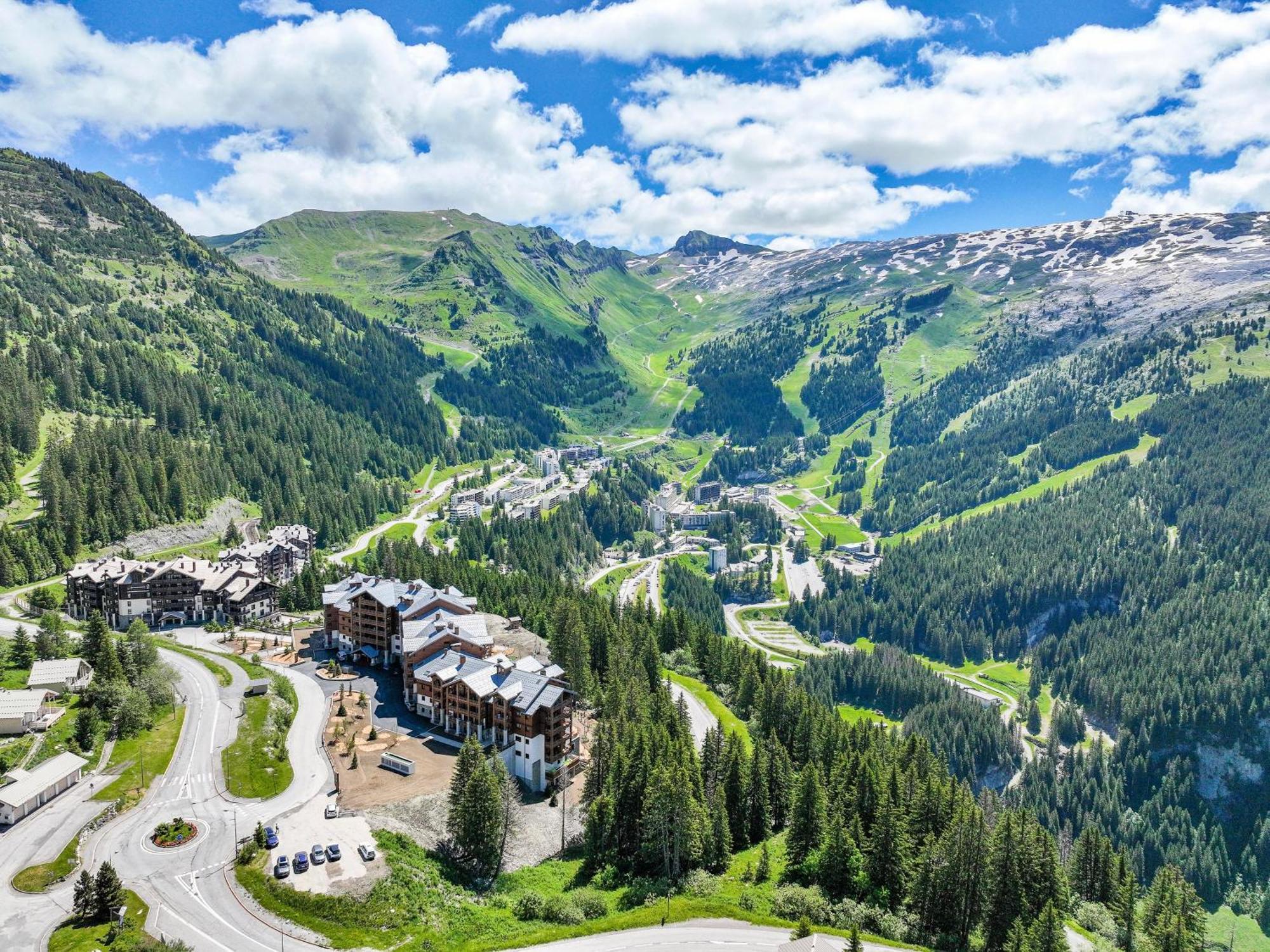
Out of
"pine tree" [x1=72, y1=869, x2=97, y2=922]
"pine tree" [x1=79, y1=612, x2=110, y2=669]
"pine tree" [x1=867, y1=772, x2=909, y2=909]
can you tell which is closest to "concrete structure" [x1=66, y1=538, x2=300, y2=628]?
"pine tree" [x1=79, y1=612, x2=110, y2=669]

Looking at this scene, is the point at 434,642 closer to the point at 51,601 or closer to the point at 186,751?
the point at 186,751

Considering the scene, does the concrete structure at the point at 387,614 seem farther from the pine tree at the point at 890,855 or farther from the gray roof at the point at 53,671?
the pine tree at the point at 890,855

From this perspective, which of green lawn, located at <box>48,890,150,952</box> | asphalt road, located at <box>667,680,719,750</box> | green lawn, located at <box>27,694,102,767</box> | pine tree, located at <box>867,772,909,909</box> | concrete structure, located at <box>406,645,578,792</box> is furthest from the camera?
asphalt road, located at <box>667,680,719,750</box>

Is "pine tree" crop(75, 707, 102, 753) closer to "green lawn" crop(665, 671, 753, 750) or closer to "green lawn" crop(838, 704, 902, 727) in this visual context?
"green lawn" crop(665, 671, 753, 750)

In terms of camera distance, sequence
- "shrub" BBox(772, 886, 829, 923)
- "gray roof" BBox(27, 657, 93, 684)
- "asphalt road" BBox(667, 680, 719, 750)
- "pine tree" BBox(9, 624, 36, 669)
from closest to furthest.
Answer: "shrub" BBox(772, 886, 829, 923), "gray roof" BBox(27, 657, 93, 684), "pine tree" BBox(9, 624, 36, 669), "asphalt road" BBox(667, 680, 719, 750)

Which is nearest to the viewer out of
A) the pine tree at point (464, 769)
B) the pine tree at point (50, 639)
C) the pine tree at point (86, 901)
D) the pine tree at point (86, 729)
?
the pine tree at point (86, 901)

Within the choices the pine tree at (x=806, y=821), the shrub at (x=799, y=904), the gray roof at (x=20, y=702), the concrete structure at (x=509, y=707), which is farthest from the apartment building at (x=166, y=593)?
the shrub at (x=799, y=904)
